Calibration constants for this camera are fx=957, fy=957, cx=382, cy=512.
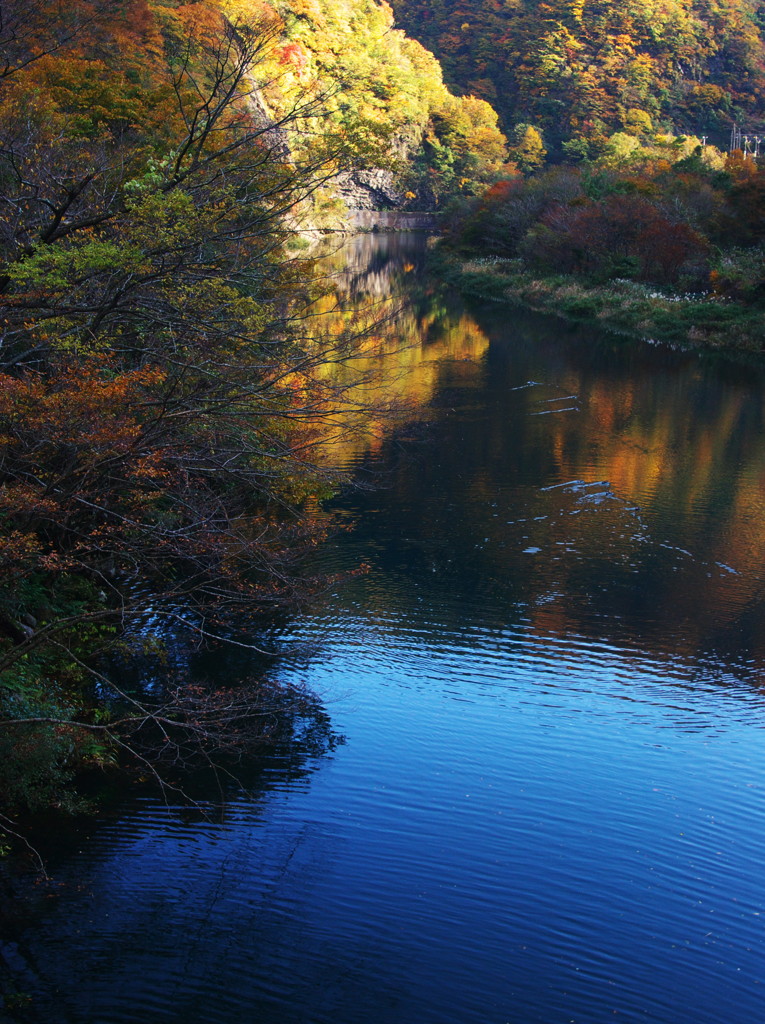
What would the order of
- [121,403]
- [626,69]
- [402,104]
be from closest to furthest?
[121,403], [402,104], [626,69]

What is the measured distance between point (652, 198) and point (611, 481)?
90.9 ft

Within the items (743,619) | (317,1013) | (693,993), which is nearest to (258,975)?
(317,1013)

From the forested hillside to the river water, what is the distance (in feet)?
239

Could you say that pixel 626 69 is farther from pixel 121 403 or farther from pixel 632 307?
pixel 121 403

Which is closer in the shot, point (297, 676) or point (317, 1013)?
point (317, 1013)

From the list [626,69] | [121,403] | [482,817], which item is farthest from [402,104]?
[626,69]

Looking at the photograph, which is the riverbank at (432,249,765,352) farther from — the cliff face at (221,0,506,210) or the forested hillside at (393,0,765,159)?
the forested hillside at (393,0,765,159)

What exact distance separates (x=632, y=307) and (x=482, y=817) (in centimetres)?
2968

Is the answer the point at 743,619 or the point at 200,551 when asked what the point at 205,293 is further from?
the point at 743,619

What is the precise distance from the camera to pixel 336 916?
6633mm

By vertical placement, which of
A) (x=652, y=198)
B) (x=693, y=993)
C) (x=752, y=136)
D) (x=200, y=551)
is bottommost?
(x=693, y=993)

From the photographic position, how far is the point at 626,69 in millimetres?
83688

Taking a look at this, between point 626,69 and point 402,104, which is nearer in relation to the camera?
point 402,104

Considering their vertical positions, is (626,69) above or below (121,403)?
above
